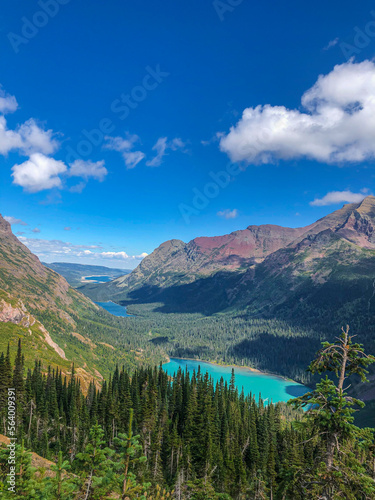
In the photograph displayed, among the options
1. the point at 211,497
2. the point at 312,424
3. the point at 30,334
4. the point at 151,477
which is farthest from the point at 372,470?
the point at 30,334

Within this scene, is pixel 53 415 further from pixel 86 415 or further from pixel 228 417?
pixel 228 417

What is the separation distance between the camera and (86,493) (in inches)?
643

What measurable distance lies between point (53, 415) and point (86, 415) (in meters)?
13.4

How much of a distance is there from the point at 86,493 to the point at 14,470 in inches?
220

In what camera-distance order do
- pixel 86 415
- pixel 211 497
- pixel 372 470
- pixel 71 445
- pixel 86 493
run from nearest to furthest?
pixel 86 493 < pixel 372 470 < pixel 211 497 < pixel 71 445 < pixel 86 415

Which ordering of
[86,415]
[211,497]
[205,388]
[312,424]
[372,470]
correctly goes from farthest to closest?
[205,388] → [86,415] → [211,497] → [372,470] → [312,424]

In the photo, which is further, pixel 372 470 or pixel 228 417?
pixel 228 417

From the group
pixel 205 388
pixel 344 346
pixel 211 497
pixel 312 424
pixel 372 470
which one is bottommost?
pixel 205 388

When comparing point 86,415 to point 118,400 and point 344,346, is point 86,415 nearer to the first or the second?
point 118,400

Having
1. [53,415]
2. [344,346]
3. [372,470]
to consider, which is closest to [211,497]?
[372,470]

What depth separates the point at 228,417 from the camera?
9475 centimetres

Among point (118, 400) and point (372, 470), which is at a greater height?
point (372, 470)

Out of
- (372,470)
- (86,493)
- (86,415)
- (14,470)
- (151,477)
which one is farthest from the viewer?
(86,415)

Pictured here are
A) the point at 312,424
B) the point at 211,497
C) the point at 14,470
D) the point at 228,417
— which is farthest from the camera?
the point at 228,417
